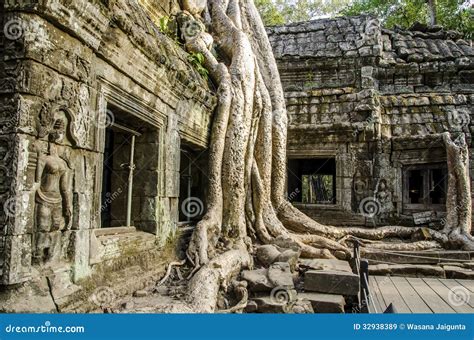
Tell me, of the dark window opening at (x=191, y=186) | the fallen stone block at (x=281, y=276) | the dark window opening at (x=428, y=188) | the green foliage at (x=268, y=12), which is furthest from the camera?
the green foliage at (x=268, y=12)

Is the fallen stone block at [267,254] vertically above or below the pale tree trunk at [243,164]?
below

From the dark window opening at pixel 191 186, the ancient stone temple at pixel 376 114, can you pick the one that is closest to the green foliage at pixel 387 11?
the ancient stone temple at pixel 376 114

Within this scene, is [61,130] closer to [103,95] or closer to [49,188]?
[49,188]

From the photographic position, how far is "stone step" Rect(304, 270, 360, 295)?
3541 mm

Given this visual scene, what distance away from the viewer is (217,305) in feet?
10.8

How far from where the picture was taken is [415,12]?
15.2m

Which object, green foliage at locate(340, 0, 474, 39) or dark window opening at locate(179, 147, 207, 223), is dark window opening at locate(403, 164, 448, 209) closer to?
dark window opening at locate(179, 147, 207, 223)

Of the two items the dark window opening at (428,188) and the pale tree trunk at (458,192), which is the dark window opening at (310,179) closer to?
the dark window opening at (428,188)

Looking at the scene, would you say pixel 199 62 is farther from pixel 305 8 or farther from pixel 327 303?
pixel 305 8

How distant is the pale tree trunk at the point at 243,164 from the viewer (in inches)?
179

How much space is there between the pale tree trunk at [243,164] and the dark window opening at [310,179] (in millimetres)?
1946

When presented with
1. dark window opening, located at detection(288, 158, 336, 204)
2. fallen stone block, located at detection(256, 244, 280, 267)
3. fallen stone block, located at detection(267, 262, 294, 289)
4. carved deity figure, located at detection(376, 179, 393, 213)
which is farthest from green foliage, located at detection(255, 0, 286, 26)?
fallen stone block, located at detection(267, 262, 294, 289)

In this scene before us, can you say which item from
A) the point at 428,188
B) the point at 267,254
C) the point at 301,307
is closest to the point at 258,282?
the point at 301,307

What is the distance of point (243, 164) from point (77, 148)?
2849mm
